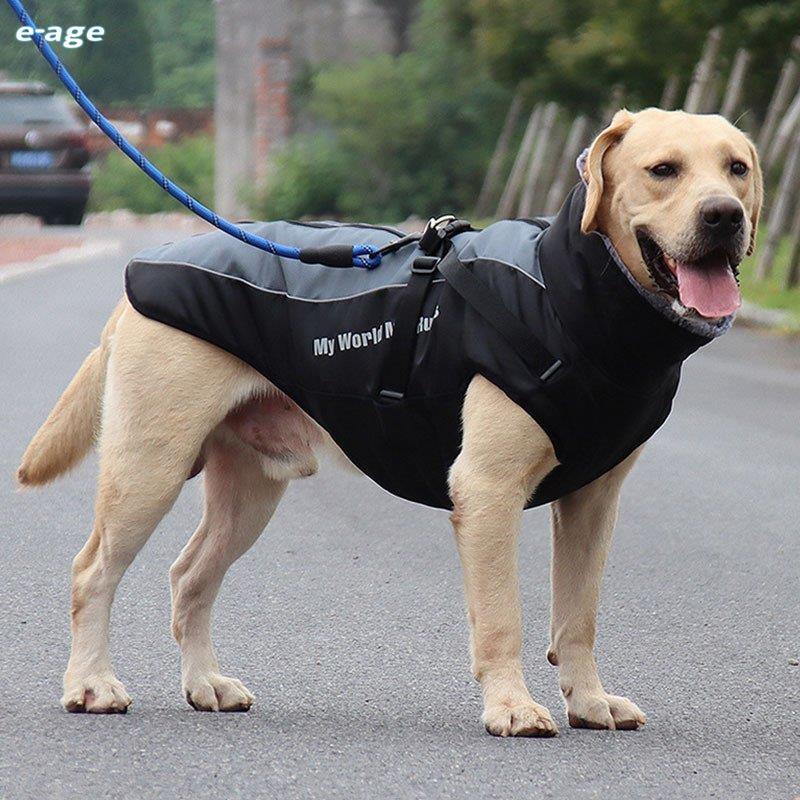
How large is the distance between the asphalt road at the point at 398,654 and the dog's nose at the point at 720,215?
4.33 ft

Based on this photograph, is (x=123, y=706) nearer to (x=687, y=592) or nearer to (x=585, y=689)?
(x=585, y=689)

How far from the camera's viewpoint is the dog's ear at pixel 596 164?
462 cm

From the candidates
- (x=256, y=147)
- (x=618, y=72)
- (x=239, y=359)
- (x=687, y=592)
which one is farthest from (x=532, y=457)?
(x=256, y=147)

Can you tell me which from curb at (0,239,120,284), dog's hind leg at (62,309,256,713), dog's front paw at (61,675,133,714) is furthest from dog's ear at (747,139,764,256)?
curb at (0,239,120,284)

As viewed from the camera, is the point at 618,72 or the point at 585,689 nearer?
the point at 585,689

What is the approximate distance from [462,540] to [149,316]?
110cm

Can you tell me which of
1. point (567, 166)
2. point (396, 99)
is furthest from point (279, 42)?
point (567, 166)

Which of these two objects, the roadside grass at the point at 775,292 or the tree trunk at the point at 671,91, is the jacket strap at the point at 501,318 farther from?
the tree trunk at the point at 671,91

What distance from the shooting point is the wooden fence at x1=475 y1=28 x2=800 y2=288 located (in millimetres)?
20133

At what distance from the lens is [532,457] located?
184 inches

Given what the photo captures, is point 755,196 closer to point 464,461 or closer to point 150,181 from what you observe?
point 464,461

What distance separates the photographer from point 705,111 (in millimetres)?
24719

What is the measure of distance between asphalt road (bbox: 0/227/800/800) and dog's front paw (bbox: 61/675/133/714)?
5cm

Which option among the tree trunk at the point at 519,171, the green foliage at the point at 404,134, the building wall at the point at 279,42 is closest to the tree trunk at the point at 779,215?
the tree trunk at the point at 519,171
